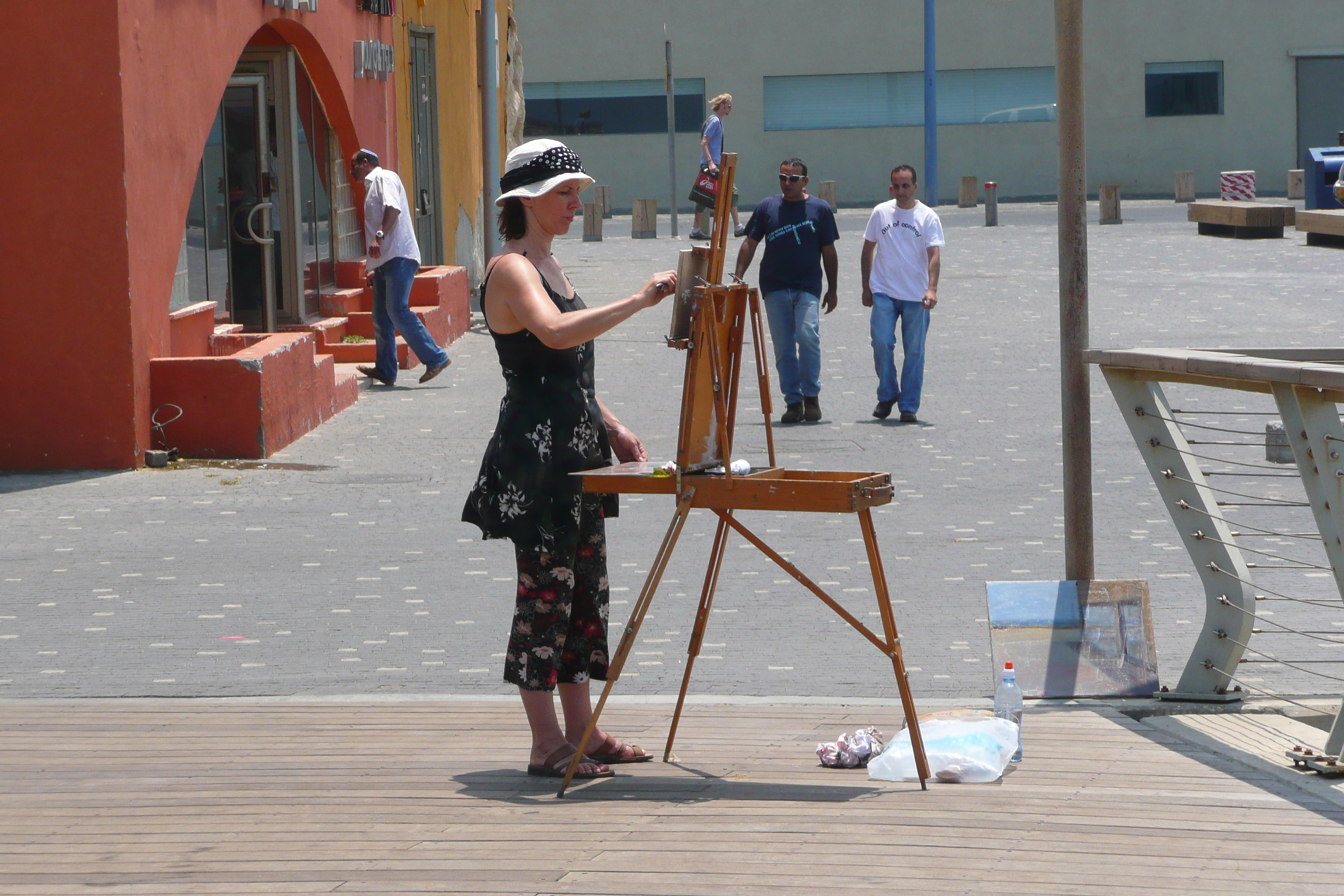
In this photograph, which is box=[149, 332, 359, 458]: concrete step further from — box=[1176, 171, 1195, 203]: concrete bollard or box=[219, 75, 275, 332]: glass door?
box=[1176, 171, 1195, 203]: concrete bollard

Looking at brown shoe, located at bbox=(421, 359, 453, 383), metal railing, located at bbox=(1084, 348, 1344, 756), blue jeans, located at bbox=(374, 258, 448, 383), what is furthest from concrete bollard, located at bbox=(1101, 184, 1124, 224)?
metal railing, located at bbox=(1084, 348, 1344, 756)

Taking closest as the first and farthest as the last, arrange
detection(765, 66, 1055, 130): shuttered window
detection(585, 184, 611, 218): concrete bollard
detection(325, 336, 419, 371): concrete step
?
1. detection(325, 336, 419, 371): concrete step
2. detection(585, 184, 611, 218): concrete bollard
3. detection(765, 66, 1055, 130): shuttered window

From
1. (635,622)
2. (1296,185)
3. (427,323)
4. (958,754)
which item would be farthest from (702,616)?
(1296,185)

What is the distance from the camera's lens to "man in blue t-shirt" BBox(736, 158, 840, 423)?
41.6 ft

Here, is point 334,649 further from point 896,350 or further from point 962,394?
point 896,350

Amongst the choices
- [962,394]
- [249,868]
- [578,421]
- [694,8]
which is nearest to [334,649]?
[578,421]

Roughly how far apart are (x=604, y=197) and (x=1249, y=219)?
14.7m

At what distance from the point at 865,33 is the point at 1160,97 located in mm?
7322

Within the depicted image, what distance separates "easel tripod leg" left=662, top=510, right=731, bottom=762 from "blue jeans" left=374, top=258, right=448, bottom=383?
1005 cm

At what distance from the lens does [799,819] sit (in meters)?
4.52

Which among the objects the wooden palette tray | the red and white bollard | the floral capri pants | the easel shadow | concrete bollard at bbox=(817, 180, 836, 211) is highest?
concrete bollard at bbox=(817, 180, 836, 211)

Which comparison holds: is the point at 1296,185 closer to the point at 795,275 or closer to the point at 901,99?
the point at 901,99

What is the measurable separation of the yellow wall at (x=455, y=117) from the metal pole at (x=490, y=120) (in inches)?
10.1

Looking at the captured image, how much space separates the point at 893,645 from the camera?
4.91 metres
